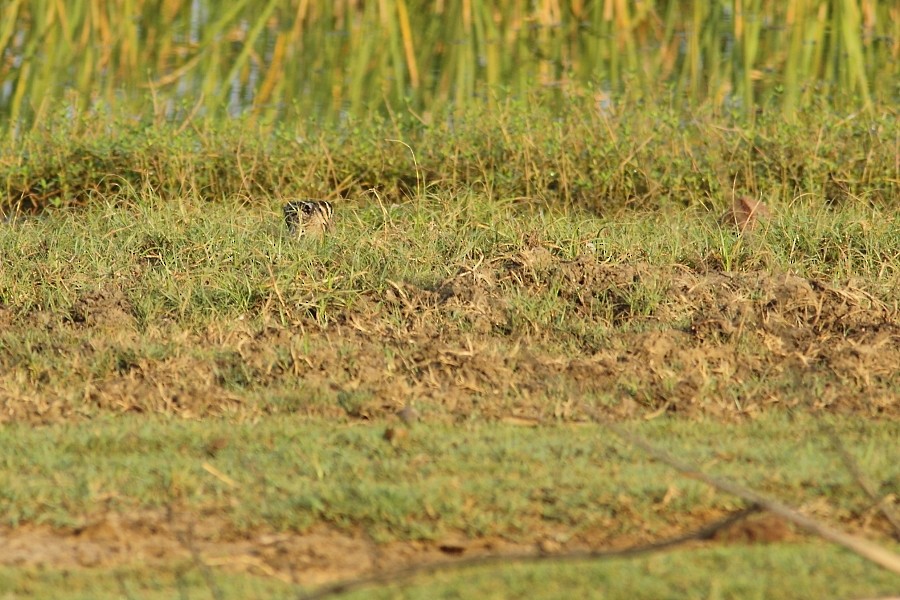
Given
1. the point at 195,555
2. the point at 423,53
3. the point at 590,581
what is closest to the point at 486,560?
the point at 590,581

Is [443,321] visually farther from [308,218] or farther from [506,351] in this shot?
[308,218]

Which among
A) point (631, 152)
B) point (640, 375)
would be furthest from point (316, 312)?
point (631, 152)

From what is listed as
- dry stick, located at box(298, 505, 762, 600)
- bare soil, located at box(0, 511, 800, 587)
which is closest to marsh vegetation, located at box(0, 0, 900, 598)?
bare soil, located at box(0, 511, 800, 587)

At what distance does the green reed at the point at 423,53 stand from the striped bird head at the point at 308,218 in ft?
6.53

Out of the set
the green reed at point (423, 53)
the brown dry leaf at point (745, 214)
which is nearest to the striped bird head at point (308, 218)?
the brown dry leaf at point (745, 214)

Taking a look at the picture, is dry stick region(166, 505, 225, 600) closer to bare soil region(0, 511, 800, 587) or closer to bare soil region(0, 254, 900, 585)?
bare soil region(0, 511, 800, 587)

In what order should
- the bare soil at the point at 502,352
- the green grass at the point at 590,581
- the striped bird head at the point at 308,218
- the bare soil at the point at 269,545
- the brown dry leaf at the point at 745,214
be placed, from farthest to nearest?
1. the brown dry leaf at the point at 745,214
2. the striped bird head at the point at 308,218
3. the bare soil at the point at 502,352
4. the bare soil at the point at 269,545
5. the green grass at the point at 590,581

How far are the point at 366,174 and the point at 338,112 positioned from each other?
1587 millimetres

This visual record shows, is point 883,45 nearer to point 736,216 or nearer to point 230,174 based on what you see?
point 736,216

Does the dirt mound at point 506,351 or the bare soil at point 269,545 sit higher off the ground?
the bare soil at point 269,545

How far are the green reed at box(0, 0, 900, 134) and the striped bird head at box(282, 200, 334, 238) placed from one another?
1.99 meters

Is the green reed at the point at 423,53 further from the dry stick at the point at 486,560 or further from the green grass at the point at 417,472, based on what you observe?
the dry stick at the point at 486,560

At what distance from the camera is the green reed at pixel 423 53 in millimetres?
7887

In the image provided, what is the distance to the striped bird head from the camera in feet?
17.2
